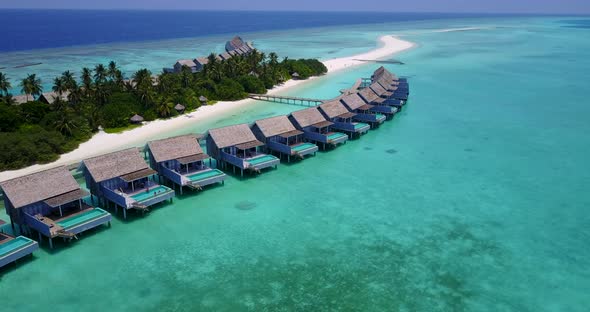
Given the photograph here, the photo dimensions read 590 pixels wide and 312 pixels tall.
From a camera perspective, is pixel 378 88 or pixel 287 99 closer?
pixel 378 88

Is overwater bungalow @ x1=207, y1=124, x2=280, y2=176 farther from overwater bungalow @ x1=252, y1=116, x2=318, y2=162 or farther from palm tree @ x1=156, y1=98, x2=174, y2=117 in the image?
palm tree @ x1=156, y1=98, x2=174, y2=117

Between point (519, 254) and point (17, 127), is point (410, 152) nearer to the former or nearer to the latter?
point (519, 254)

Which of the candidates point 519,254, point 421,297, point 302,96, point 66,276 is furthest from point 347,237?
point 302,96

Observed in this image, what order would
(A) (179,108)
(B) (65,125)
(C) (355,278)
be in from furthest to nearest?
1. (A) (179,108)
2. (B) (65,125)
3. (C) (355,278)

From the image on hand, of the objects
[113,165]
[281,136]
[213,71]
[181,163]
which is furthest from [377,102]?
[113,165]

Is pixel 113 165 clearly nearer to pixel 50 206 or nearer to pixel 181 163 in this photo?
pixel 181 163

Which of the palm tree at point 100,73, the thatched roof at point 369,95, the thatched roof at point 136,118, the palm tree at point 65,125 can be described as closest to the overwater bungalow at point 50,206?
the palm tree at point 65,125

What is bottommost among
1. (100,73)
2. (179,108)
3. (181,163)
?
(181,163)
